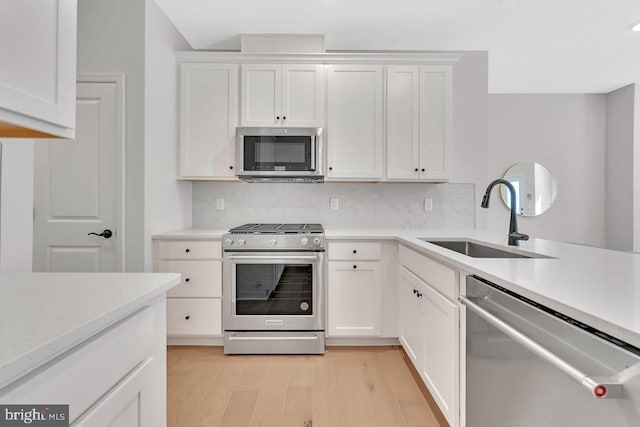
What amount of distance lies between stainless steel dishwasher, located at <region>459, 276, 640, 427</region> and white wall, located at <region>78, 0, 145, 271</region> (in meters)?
2.24

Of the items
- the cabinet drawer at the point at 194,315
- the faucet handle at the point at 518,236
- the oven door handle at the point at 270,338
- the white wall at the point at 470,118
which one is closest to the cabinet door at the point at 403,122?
the white wall at the point at 470,118

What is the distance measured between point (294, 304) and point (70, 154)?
1.98 metres

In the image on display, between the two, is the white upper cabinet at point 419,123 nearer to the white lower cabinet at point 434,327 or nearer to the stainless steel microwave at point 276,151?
the stainless steel microwave at point 276,151

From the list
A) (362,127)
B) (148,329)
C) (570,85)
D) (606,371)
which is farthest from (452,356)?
(570,85)

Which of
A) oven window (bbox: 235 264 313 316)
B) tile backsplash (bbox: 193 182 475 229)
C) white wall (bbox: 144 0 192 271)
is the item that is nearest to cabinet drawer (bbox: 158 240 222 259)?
white wall (bbox: 144 0 192 271)

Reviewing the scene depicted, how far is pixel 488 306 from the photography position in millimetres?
1243

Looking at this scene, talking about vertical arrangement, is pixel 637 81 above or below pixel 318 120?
above

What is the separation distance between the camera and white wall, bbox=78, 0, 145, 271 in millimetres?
2463

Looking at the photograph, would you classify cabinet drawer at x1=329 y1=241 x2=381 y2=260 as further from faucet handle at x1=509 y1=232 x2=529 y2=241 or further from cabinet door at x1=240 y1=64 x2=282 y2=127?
cabinet door at x1=240 y1=64 x2=282 y2=127

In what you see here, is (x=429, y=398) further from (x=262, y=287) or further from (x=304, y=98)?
(x=304, y=98)

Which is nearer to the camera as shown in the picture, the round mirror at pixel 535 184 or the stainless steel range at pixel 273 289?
the stainless steel range at pixel 273 289

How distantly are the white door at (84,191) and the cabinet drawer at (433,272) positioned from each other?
6.79ft

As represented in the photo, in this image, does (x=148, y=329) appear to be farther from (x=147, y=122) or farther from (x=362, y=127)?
(x=362, y=127)

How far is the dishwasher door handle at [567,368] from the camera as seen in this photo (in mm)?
683
